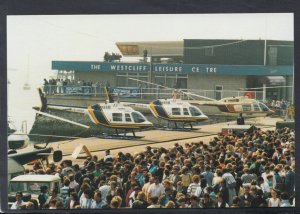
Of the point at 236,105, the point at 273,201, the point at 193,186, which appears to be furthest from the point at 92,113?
the point at 273,201

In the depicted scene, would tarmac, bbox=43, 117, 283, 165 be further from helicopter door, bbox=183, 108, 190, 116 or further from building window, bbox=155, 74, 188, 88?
building window, bbox=155, 74, 188, 88

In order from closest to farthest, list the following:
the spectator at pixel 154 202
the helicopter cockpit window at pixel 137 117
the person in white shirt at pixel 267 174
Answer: the spectator at pixel 154 202
the person in white shirt at pixel 267 174
the helicopter cockpit window at pixel 137 117

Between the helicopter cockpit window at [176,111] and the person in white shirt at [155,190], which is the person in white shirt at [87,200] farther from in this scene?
the helicopter cockpit window at [176,111]

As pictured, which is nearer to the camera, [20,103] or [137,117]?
[20,103]

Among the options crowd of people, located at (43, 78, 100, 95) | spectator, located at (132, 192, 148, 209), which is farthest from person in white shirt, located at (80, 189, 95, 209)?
crowd of people, located at (43, 78, 100, 95)

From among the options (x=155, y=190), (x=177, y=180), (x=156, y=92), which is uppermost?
(x=156, y=92)

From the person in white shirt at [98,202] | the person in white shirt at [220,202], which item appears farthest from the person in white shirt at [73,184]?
the person in white shirt at [220,202]

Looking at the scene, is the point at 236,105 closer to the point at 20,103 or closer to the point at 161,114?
the point at 161,114
